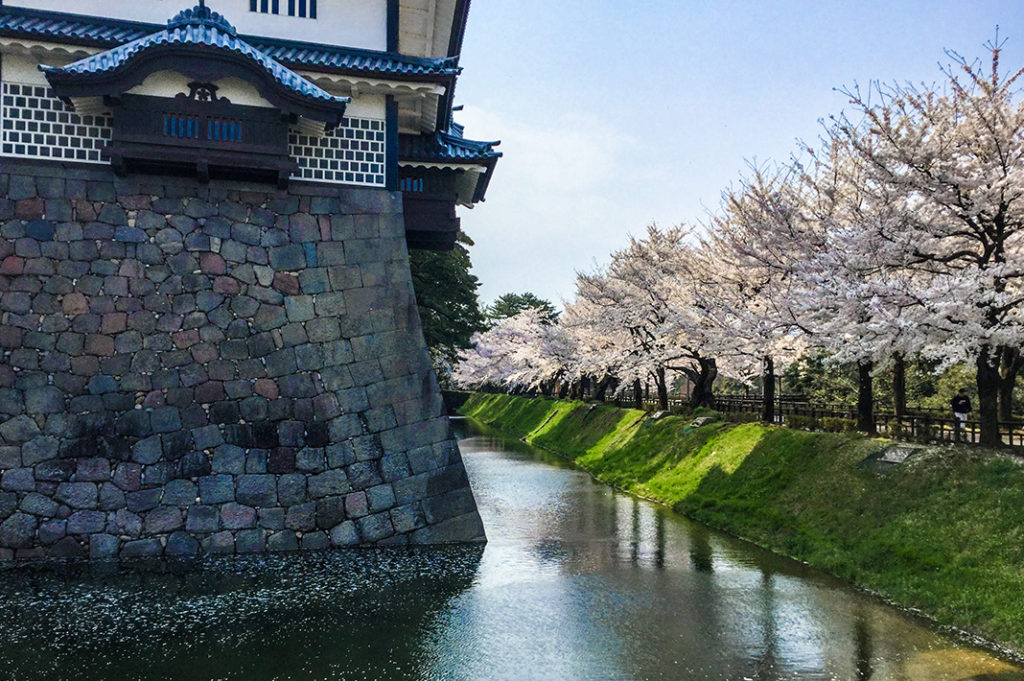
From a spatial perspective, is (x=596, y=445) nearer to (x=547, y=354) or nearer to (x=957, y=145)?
(x=547, y=354)

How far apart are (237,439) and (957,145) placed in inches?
561

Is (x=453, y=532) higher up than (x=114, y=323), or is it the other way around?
(x=114, y=323)

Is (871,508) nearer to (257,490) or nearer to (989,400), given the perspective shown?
(989,400)

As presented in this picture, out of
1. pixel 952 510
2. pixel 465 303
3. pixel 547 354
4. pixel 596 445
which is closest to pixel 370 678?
pixel 952 510

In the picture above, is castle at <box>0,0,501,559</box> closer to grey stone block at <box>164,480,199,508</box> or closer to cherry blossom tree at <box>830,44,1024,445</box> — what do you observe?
grey stone block at <box>164,480,199,508</box>

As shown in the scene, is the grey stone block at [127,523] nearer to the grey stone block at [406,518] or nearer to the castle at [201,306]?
the castle at [201,306]

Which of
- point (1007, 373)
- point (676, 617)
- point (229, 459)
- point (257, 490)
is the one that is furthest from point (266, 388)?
point (1007, 373)

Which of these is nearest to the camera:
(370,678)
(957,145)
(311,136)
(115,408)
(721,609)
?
(370,678)

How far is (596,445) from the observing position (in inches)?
1293

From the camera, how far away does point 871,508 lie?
45.2ft

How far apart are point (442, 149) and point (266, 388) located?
260 inches

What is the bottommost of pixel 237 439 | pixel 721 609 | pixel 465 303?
pixel 721 609

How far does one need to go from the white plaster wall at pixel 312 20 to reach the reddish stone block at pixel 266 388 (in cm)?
766

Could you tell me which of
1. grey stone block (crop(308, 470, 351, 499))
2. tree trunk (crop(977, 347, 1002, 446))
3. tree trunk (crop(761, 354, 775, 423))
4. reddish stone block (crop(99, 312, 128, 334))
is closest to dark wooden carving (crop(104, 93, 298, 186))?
reddish stone block (crop(99, 312, 128, 334))
